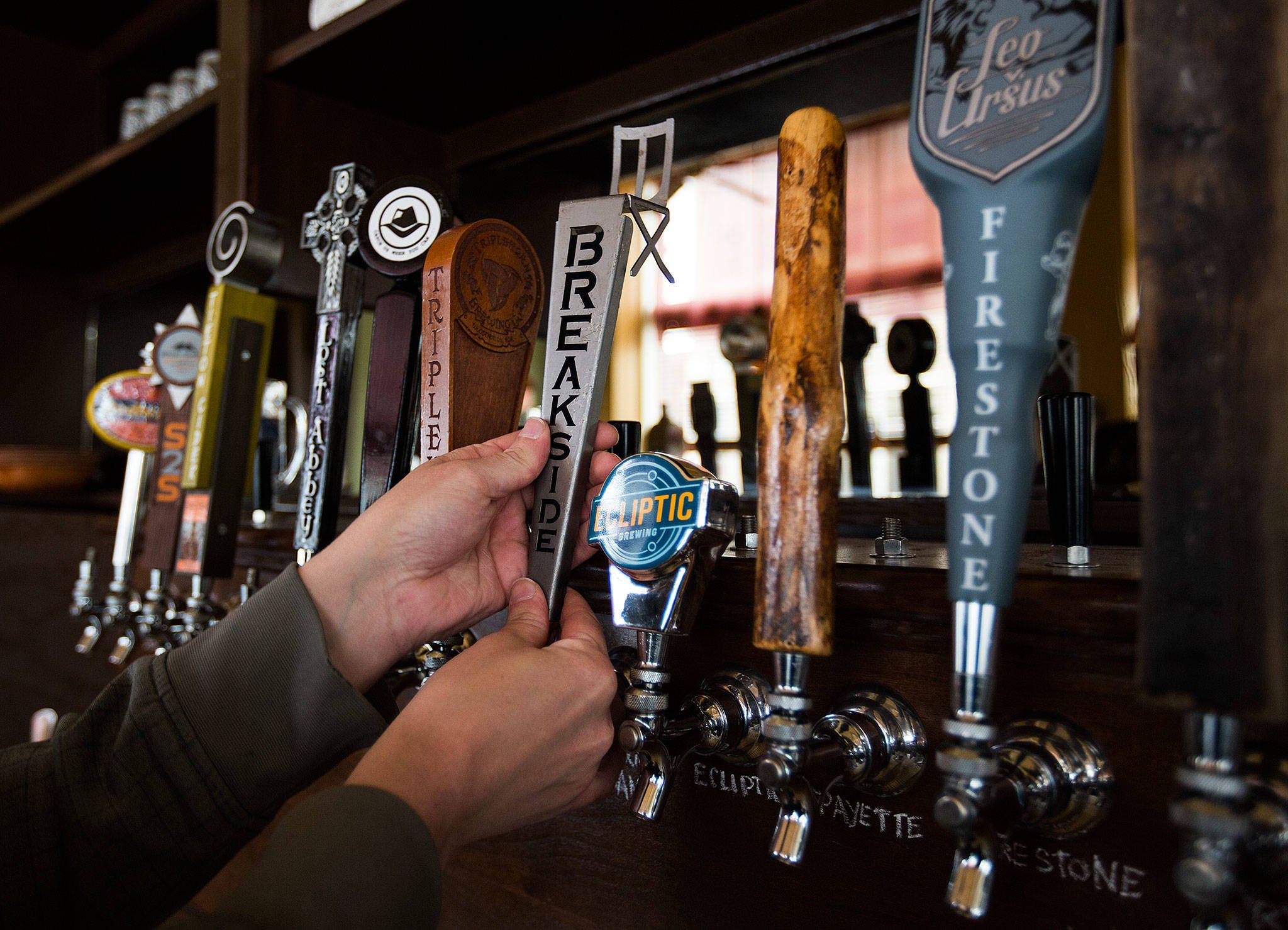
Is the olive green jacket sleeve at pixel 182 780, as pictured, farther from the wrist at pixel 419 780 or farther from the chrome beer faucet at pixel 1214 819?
the chrome beer faucet at pixel 1214 819

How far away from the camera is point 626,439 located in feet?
2.60

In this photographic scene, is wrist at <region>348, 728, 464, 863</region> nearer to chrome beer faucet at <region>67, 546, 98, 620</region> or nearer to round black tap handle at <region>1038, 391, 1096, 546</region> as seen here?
round black tap handle at <region>1038, 391, 1096, 546</region>

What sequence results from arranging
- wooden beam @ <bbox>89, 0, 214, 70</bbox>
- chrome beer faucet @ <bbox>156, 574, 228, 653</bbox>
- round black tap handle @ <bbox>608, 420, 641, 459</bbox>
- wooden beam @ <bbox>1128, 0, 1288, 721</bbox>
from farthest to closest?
wooden beam @ <bbox>89, 0, 214, 70</bbox>, chrome beer faucet @ <bbox>156, 574, 228, 653</bbox>, round black tap handle @ <bbox>608, 420, 641, 459</bbox>, wooden beam @ <bbox>1128, 0, 1288, 721</bbox>

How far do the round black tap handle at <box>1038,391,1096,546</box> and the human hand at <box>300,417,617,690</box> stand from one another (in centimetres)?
32

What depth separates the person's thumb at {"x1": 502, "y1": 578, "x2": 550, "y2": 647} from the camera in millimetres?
594

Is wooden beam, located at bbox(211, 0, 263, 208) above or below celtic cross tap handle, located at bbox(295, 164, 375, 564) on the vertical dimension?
above

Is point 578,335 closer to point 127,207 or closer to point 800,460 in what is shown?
point 800,460

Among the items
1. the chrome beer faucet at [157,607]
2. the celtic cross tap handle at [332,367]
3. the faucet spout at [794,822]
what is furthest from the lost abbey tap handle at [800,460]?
the chrome beer faucet at [157,607]

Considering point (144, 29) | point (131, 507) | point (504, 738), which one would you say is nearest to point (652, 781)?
point (504, 738)

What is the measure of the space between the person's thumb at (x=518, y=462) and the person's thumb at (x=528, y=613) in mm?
69

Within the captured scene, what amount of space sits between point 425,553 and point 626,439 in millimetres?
205

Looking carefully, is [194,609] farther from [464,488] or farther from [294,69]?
[294,69]

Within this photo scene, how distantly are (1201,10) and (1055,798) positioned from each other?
0.35 meters

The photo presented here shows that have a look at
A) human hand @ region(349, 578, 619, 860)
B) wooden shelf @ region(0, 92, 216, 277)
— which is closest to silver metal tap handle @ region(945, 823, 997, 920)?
human hand @ region(349, 578, 619, 860)
